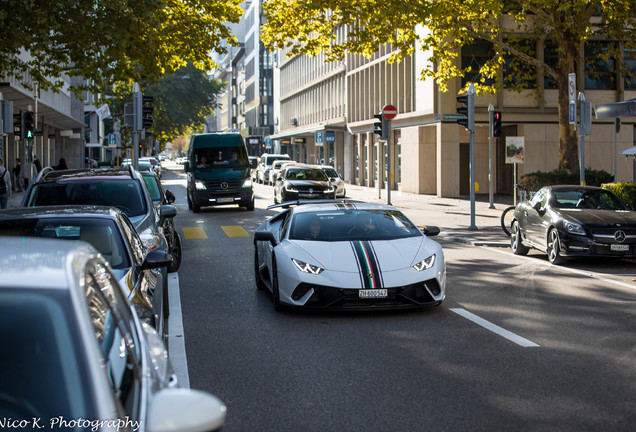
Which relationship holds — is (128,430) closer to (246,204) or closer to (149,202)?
(149,202)

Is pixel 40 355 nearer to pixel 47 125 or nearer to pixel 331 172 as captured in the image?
pixel 331 172

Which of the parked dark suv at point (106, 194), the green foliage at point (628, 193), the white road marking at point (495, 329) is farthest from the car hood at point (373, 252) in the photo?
the green foliage at point (628, 193)

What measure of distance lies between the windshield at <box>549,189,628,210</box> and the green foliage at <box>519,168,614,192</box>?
37.2 feet

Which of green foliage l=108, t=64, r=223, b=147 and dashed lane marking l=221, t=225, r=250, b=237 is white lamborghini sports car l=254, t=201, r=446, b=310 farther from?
green foliage l=108, t=64, r=223, b=147

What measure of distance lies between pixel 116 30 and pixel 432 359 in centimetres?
1439

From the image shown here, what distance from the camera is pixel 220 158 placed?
3044 centimetres

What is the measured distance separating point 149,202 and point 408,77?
116 feet

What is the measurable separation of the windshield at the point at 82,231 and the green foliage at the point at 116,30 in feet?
35.1

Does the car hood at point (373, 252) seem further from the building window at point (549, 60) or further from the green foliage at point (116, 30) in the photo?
the building window at point (549, 60)

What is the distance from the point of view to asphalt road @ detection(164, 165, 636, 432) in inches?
219

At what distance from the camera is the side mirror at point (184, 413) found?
236cm

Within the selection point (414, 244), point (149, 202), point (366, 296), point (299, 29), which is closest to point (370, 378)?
point (366, 296)

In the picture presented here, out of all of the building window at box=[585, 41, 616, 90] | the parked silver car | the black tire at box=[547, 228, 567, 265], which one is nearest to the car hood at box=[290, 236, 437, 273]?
the black tire at box=[547, 228, 567, 265]

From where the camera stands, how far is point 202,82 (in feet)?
297
